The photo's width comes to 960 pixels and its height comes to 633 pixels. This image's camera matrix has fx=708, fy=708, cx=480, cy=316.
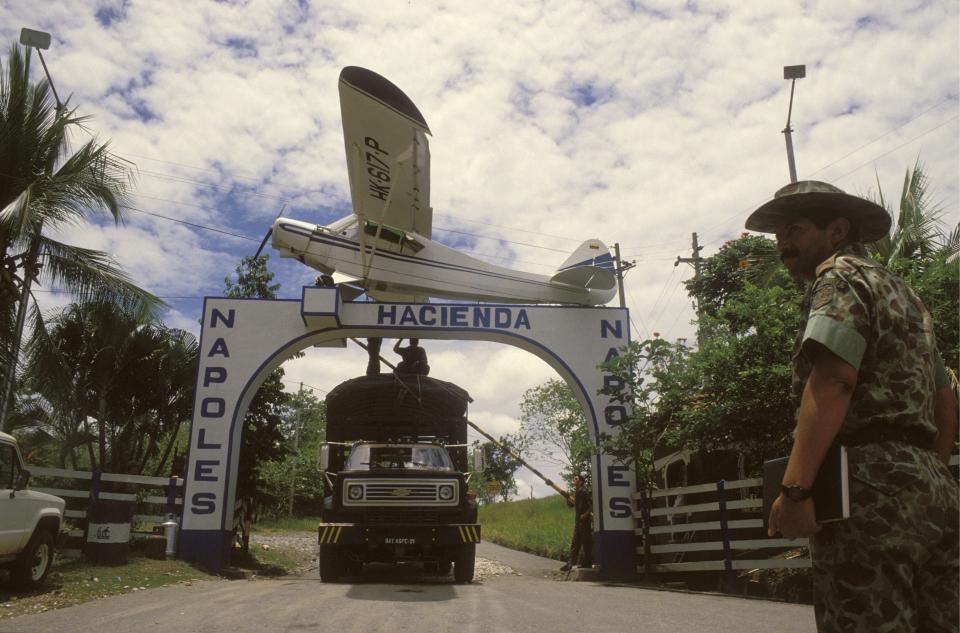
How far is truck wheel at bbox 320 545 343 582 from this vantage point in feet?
32.2

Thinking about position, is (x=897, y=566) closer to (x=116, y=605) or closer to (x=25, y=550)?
(x=116, y=605)

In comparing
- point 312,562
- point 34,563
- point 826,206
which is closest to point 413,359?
point 312,562

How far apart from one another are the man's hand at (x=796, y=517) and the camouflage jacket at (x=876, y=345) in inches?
10.1

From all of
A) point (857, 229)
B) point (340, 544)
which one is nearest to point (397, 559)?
point (340, 544)

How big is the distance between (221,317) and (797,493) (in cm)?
1252

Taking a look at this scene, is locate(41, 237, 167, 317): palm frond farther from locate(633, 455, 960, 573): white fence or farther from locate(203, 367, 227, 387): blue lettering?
locate(633, 455, 960, 573): white fence

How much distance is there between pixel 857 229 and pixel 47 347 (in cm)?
1165

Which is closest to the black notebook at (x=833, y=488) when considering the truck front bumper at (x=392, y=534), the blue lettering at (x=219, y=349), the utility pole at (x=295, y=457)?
the truck front bumper at (x=392, y=534)

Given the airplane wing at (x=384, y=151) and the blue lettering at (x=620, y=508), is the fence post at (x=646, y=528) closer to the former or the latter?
the blue lettering at (x=620, y=508)

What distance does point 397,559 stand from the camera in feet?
32.7

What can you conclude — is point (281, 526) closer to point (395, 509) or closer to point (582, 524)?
point (582, 524)

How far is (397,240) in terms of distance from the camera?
15297 millimetres

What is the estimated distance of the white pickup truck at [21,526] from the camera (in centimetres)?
704

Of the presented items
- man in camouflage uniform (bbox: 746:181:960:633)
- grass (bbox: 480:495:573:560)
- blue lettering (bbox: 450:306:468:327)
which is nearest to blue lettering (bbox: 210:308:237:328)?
blue lettering (bbox: 450:306:468:327)
